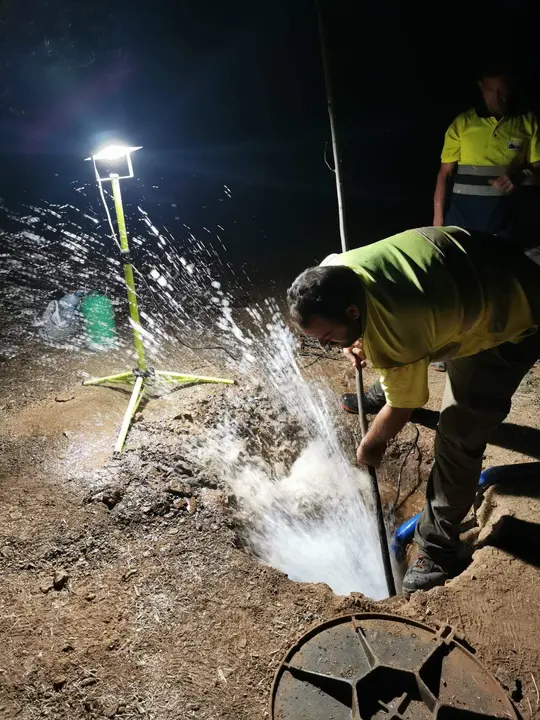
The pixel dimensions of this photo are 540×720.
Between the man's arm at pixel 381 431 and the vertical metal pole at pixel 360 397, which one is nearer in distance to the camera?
the man's arm at pixel 381 431

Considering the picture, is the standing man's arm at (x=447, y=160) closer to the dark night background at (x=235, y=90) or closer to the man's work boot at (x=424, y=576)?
the man's work boot at (x=424, y=576)

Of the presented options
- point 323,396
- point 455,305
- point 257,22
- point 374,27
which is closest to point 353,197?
point 374,27

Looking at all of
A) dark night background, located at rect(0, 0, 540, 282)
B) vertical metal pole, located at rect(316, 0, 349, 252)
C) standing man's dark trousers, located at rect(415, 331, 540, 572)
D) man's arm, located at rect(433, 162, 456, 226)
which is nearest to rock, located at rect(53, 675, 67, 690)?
standing man's dark trousers, located at rect(415, 331, 540, 572)

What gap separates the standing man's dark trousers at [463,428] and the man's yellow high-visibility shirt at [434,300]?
0.15 meters

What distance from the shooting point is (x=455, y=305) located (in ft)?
6.59

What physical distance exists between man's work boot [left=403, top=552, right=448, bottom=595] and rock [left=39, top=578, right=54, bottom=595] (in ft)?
6.46

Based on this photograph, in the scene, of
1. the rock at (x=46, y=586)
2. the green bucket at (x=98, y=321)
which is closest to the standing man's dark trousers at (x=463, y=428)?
the rock at (x=46, y=586)

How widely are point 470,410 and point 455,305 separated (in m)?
0.73

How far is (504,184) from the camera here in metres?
3.61

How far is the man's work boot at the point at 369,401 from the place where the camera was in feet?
13.0

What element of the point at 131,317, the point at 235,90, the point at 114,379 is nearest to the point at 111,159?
the point at 131,317

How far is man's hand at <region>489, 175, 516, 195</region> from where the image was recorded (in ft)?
11.8

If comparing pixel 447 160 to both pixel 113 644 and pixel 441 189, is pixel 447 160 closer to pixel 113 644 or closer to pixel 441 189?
pixel 441 189

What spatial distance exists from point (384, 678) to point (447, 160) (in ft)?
12.1
